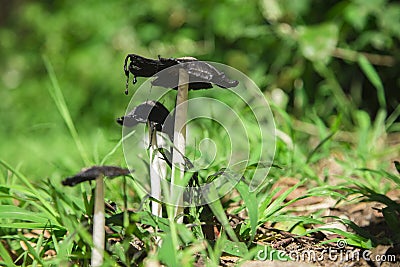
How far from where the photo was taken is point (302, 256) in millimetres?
1294

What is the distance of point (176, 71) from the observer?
1246mm

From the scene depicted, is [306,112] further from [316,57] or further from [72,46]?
[72,46]

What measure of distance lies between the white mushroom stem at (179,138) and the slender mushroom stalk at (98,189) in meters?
0.18

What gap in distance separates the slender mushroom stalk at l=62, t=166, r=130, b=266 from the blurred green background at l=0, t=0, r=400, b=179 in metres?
1.00

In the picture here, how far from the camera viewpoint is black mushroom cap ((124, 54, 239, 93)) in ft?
3.93

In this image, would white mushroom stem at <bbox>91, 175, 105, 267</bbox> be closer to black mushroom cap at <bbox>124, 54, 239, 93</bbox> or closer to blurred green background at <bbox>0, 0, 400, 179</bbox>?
black mushroom cap at <bbox>124, 54, 239, 93</bbox>

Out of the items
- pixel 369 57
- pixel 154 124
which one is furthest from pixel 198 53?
pixel 154 124

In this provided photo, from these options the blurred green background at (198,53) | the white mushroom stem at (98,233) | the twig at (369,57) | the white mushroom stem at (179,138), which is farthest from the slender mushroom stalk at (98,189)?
the twig at (369,57)

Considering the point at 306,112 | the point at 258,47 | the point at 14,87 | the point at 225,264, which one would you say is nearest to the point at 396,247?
the point at 225,264

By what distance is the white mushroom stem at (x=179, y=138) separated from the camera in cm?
124

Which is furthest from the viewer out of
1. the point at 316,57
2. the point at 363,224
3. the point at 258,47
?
the point at 258,47

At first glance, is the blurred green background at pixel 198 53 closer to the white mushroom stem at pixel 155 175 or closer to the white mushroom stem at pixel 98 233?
the white mushroom stem at pixel 155 175

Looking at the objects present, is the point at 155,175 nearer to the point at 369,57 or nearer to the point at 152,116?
the point at 152,116

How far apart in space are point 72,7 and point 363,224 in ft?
10.7
